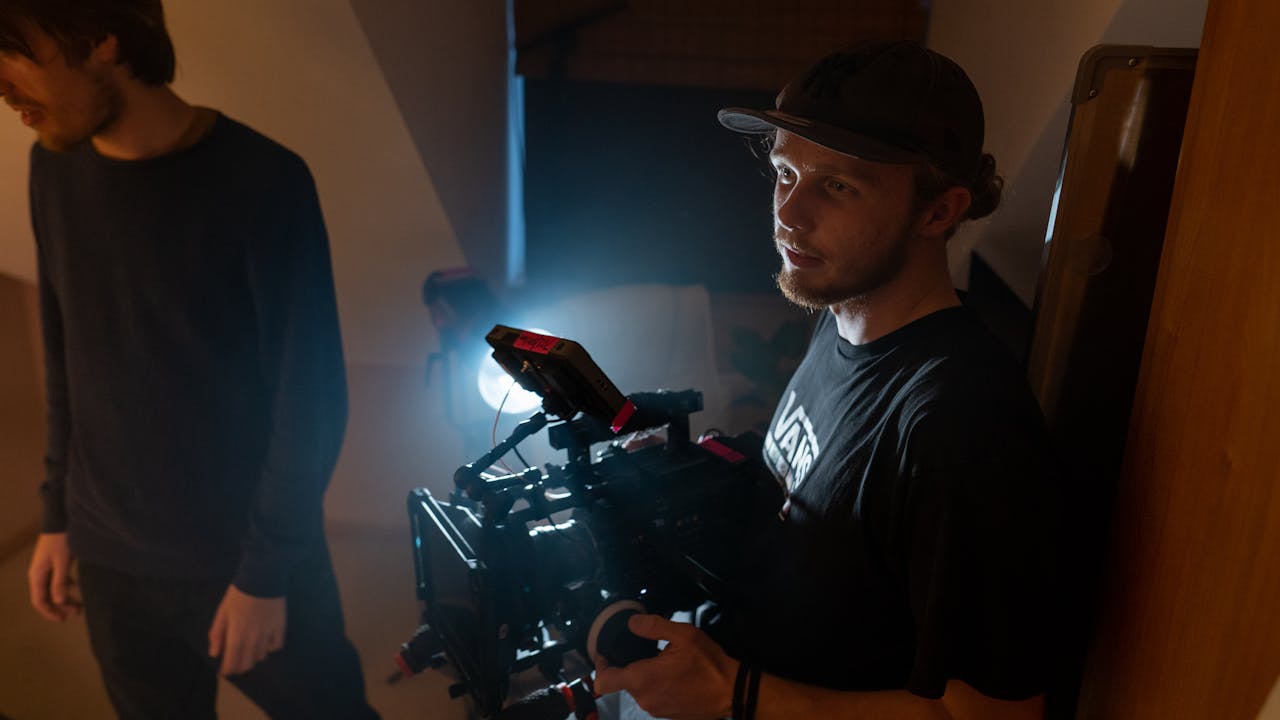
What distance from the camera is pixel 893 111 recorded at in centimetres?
83

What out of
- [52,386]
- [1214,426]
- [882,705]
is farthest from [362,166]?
[1214,426]

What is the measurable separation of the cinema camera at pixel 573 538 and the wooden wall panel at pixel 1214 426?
43 cm

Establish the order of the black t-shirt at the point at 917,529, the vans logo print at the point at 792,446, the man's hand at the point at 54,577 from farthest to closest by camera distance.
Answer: the man's hand at the point at 54,577
the vans logo print at the point at 792,446
the black t-shirt at the point at 917,529

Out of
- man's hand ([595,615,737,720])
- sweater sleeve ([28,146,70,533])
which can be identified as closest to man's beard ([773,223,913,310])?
man's hand ([595,615,737,720])

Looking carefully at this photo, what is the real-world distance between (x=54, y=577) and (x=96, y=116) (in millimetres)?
806

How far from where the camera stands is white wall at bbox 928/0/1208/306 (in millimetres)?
976

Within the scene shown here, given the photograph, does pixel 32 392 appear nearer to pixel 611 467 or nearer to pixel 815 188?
pixel 611 467

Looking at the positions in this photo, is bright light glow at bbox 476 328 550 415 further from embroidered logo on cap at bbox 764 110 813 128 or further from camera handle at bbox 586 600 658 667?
embroidered logo on cap at bbox 764 110 813 128

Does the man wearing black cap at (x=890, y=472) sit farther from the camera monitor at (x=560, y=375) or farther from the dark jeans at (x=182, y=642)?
the dark jeans at (x=182, y=642)

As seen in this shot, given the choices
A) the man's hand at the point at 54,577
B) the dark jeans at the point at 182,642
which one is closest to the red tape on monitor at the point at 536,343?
the dark jeans at the point at 182,642

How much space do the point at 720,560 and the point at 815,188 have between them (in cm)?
47

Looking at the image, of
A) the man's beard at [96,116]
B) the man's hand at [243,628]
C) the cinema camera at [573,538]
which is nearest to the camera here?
the cinema camera at [573,538]

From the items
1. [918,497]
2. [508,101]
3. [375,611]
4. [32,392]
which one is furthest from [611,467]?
[32,392]

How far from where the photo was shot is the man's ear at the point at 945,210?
86cm
